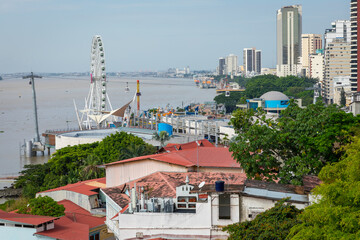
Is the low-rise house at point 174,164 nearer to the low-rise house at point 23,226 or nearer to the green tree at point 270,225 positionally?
the low-rise house at point 23,226

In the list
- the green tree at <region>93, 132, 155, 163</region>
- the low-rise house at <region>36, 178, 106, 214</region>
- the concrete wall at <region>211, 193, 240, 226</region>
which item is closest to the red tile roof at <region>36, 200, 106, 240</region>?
the low-rise house at <region>36, 178, 106, 214</region>

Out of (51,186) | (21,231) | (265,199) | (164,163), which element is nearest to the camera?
(265,199)

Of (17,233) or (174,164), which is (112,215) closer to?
(17,233)

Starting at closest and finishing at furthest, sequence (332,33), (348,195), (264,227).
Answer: (348,195), (264,227), (332,33)

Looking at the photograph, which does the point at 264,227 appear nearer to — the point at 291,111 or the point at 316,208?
the point at 316,208

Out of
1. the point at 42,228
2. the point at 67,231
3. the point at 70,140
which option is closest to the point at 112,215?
the point at 67,231

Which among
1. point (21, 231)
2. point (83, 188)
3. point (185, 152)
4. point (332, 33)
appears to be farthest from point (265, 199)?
point (332, 33)
